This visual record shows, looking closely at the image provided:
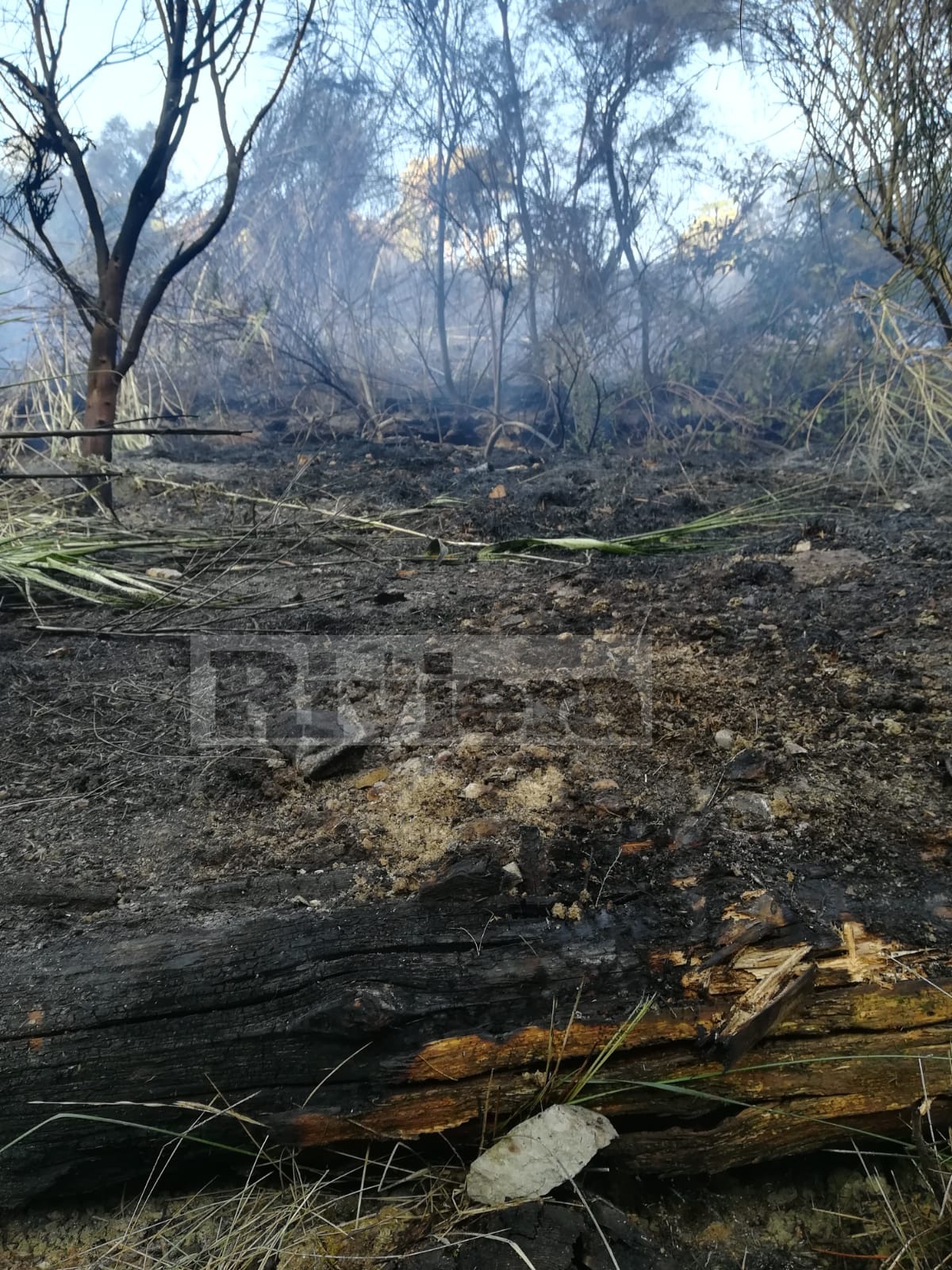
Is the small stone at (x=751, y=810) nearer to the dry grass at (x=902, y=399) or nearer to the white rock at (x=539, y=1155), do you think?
the white rock at (x=539, y=1155)

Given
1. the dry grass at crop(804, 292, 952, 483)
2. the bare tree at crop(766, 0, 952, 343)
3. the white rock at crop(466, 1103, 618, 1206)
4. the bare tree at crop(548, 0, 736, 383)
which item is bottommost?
the white rock at crop(466, 1103, 618, 1206)

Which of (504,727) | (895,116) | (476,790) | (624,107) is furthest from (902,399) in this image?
(624,107)

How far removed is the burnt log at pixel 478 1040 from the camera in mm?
860

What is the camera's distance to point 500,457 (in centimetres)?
541

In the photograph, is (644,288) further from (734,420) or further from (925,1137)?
(925,1137)

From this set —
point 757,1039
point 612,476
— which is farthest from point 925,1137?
point 612,476

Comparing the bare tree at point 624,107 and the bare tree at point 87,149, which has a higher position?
the bare tree at point 624,107

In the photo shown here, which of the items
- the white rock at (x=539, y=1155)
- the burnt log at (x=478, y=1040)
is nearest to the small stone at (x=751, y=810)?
the burnt log at (x=478, y=1040)

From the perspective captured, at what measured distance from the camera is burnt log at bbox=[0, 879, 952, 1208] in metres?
0.86

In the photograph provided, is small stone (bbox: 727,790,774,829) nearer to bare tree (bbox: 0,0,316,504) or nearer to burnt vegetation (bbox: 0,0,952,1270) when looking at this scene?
burnt vegetation (bbox: 0,0,952,1270)

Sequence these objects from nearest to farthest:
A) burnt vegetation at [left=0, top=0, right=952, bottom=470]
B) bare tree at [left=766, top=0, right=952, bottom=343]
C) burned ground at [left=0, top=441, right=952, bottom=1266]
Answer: burned ground at [left=0, top=441, right=952, bottom=1266], bare tree at [left=766, top=0, right=952, bottom=343], burnt vegetation at [left=0, top=0, right=952, bottom=470]

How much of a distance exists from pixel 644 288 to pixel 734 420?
78.5 inches

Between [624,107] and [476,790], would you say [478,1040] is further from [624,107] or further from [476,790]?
[624,107]

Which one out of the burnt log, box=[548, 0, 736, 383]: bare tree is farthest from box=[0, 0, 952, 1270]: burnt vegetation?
box=[548, 0, 736, 383]: bare tree
